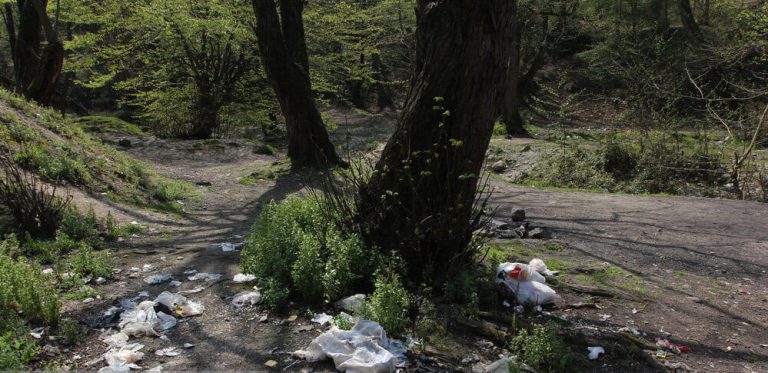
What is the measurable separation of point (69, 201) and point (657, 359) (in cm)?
556

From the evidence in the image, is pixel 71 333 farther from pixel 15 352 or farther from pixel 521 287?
pixel 521 287

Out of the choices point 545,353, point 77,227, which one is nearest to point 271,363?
point 545,353

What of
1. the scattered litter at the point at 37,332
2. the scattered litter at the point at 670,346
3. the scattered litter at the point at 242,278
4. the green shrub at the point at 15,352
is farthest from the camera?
the scattered litter at the point at 242,278

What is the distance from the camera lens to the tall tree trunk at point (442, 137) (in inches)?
161

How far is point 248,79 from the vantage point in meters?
16.9

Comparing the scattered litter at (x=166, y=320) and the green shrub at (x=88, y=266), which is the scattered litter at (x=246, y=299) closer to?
the scattered litter at (x=166, y=320)

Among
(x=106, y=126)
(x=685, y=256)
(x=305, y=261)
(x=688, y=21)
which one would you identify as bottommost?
(x=685, y=256)

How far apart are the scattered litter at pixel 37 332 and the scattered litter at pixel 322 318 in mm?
1560

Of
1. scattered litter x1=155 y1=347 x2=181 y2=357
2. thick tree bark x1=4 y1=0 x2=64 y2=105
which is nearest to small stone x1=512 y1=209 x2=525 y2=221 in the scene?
scattered litter x1=155 y1=347 x2=181 y2=357

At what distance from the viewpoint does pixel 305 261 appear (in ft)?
12.9

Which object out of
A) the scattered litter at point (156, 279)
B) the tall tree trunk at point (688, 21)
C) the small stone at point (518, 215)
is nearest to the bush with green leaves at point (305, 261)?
the scattered litter at point (156, 279)

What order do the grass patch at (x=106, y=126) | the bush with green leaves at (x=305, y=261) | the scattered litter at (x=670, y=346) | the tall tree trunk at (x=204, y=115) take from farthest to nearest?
the tall tree trunk at (x=204, y=115), the grass patch at (x=106, y=126), the bush with green leaves at (x=305, y=261), the scattered litter at (x=670, y=346)

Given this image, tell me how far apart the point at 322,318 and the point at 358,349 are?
0.65 m

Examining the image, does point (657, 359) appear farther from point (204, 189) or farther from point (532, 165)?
point (532, 165)
